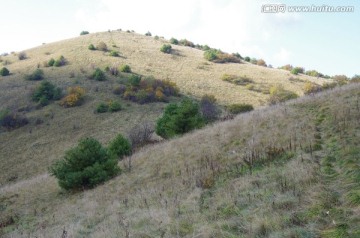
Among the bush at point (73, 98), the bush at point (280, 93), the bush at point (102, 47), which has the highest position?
the bush at point (102, 47)

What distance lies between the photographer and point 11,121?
4300 cm

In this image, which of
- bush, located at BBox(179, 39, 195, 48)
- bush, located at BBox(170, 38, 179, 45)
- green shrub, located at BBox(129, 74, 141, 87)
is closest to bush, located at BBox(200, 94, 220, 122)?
green shrub, located at BBox(129, 74, 141, 87)

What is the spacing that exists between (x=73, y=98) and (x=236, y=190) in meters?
41.5

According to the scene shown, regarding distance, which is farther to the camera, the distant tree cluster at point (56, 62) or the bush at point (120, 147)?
the distant tree cluster at point (56, 62)

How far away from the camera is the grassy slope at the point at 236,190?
5820 mm

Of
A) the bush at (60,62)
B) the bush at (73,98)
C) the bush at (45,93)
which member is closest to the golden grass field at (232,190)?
the bush at (73,98)

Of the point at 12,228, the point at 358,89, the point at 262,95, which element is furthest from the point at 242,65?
the point at 12,228

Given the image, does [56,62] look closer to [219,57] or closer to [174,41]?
[219,57]

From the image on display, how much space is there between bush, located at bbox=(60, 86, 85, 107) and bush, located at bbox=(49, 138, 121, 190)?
3069cm

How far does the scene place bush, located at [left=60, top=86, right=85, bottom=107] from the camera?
4603 centimetres

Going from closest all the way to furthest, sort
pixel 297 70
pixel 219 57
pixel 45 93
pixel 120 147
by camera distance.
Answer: pixel 120 147
pixel 45 93
pixel 297 70
pixel 219 57

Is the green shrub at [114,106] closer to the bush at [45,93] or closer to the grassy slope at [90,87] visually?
the grassy slope at [90,87]

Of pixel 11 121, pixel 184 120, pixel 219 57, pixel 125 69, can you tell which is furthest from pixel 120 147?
pixel 219 57

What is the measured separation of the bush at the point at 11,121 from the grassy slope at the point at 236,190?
27.4 meters
